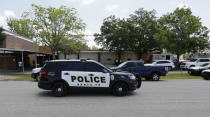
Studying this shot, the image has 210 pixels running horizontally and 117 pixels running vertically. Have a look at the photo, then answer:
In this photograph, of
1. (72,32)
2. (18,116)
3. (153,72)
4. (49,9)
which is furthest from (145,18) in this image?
(18,116)

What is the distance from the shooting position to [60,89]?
24.1 feet

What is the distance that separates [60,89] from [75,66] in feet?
4.17

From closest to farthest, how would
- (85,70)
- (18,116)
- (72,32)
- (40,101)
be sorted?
1. (18,116)
2. (40,101)
3. (85,70)
4. (72,32)

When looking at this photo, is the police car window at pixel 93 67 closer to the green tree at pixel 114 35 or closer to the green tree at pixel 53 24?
the green tree at pixel 53 24

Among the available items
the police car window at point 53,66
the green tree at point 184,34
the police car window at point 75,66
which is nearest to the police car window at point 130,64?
the police car window at point 75,66

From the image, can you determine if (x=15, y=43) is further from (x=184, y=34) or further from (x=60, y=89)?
(x=184, y=34)

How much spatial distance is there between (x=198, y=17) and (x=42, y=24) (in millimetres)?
24311

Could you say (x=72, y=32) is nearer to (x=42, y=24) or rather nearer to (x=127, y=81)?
(x=42, y=24)

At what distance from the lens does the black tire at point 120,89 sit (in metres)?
7.50

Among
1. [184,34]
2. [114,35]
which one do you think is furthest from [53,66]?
[114,35]

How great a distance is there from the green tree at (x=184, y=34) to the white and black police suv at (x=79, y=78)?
2028 cm

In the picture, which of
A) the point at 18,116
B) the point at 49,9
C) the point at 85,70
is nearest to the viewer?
the point at 18,116

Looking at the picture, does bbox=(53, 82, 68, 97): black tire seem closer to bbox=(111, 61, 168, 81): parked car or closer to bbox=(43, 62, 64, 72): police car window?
bbox=(43, 62, 64, 72): police car window

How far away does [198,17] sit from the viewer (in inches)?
996
